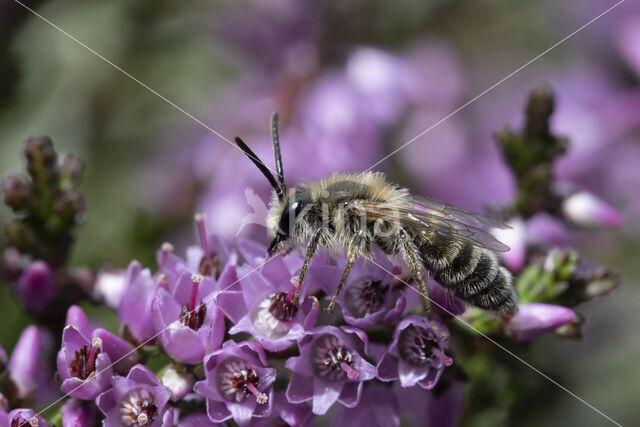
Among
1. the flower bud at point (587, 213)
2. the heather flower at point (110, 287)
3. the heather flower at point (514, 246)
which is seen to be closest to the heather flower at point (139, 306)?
the heather flower at point (110, 287)

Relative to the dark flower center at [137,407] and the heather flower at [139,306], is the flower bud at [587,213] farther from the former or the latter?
the dark flower center at [137,407]

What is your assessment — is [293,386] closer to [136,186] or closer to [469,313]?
[469,313]

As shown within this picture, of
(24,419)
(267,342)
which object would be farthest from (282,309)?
(24,419)

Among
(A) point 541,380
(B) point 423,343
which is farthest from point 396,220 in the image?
(A) point 541,380

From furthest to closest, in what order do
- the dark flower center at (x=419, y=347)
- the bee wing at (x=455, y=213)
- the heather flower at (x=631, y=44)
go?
the heather flower at (x=631, y=44) → the bee wing at (x=455, y=213) → the dark flower center at (x=419, y=347)

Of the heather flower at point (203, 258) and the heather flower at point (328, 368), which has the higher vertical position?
the heather flower at point (203, 258)

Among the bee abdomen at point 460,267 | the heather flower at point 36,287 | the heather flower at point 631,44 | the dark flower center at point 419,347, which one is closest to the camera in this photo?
the dark flower center at point 419,347

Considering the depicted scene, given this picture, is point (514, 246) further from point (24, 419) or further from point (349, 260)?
point (24, 419)

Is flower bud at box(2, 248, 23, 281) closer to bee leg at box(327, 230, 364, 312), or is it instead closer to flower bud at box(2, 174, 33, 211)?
flower bud at box(2, 174, 33, 211)
